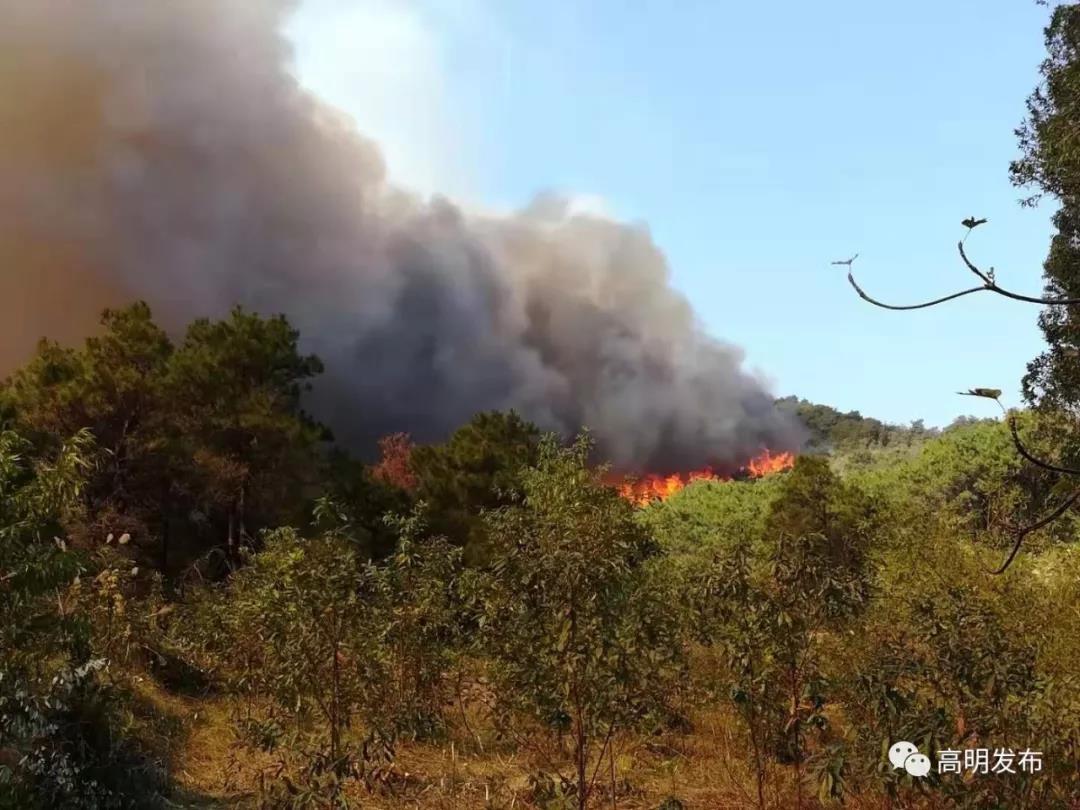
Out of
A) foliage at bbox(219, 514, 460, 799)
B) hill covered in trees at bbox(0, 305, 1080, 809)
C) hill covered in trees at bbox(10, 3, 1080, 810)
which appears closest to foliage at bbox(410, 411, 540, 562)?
hill covered in trees at bbox(10, 3, 1080, 810)

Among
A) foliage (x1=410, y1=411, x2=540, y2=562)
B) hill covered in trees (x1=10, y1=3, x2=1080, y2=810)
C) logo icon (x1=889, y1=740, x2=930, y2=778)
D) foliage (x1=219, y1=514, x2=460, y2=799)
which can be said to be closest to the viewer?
logo icon (x1=889, y1=740, x2=930, y2=778)

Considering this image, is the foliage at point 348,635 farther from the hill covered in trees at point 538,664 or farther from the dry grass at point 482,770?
the dry grass at point 482,770

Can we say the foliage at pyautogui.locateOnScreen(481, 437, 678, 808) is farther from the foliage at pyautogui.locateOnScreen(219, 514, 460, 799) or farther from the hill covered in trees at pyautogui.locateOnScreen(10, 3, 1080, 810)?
the foliage at pyautogui.locateOnScreen(219, 514, 460, 799)

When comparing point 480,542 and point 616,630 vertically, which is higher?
point 480,542

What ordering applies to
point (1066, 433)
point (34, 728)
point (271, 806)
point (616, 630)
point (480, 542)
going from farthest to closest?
point (480, 542) → point (1066, 433) → point (271, 806) → point (616, 630) → point (34, 728)

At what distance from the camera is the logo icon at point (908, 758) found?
480cm

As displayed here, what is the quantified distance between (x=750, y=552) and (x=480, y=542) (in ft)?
56.3

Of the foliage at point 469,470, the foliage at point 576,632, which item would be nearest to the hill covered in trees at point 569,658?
the foliage at point 576,632

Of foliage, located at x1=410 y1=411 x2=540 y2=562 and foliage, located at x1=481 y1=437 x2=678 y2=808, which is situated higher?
foliage, located at x1=410 y1=411 x2=540 y2=562

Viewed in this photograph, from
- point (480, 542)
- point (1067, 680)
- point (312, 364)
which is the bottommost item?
point (1067, 680)

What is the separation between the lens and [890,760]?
4.82m

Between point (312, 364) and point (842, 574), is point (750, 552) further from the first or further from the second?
point (312, 364)

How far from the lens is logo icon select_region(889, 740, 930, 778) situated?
4797 mm

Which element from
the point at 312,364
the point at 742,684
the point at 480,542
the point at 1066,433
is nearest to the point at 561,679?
the point at 742,684
